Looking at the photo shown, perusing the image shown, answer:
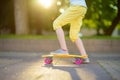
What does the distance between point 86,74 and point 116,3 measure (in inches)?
444

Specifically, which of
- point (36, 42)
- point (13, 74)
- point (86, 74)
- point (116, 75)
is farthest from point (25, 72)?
point (36, 42)

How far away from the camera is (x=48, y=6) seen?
17922mm

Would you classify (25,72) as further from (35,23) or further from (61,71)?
(35,23)

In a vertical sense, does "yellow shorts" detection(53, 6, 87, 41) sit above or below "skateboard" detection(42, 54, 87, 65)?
above

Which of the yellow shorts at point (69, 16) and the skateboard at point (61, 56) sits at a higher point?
the yellow shorts at point (69, 16)

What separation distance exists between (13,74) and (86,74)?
1.18 m

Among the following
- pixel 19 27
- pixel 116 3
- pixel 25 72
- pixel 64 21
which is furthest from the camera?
pixel 116 3

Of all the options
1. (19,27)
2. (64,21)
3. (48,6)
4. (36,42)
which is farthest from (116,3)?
(64,21)

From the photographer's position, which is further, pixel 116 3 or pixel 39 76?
pixel 116 3

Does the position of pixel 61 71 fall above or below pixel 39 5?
below

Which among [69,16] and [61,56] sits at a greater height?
[69,16]

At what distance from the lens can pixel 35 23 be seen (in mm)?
18766

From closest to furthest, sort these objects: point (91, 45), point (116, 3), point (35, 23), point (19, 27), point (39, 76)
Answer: point (39, 76), point (91, 45), point (19, 27), point (116, 3), point (35, 23)

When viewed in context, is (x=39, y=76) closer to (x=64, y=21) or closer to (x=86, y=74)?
(x=86, y=74)
